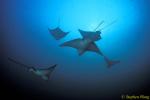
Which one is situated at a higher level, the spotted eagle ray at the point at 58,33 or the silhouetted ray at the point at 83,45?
the spotted eagle ray at the point at 58,33

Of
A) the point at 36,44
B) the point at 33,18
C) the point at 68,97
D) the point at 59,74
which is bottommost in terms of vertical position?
the point at 68,97

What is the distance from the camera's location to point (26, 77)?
5.28ft

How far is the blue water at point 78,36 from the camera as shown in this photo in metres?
1.59

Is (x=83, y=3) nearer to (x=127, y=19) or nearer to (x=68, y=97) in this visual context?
(x=127, y=19)

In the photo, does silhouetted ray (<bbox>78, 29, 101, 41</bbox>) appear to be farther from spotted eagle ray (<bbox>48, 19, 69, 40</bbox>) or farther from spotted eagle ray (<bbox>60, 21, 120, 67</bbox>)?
spotted eagle ray (<bbox>48, 19, 69, 40</bbox>)

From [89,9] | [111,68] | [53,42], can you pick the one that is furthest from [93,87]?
[89,9]

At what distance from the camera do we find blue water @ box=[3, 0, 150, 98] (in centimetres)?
159

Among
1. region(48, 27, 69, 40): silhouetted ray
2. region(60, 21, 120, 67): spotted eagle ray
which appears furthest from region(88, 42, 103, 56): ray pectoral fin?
region(48, 27, 69, 40): silhouetted ray

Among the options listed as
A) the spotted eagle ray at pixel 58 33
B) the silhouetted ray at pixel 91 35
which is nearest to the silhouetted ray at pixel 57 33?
the spotted eagle ray at pixel 58 33

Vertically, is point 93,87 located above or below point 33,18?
below

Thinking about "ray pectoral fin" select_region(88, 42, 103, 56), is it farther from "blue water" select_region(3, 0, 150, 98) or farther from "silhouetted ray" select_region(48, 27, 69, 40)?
"silhouetted ray" select_region(48, 27, 69, 40)

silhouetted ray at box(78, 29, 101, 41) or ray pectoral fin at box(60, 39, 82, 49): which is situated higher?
silhouetted ray at box(78, 29, 101, 41)

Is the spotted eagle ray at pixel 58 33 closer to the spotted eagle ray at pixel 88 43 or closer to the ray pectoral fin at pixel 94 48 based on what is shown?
the spotted eagle ray at pixel 88 43

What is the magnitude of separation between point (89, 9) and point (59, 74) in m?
0.43
